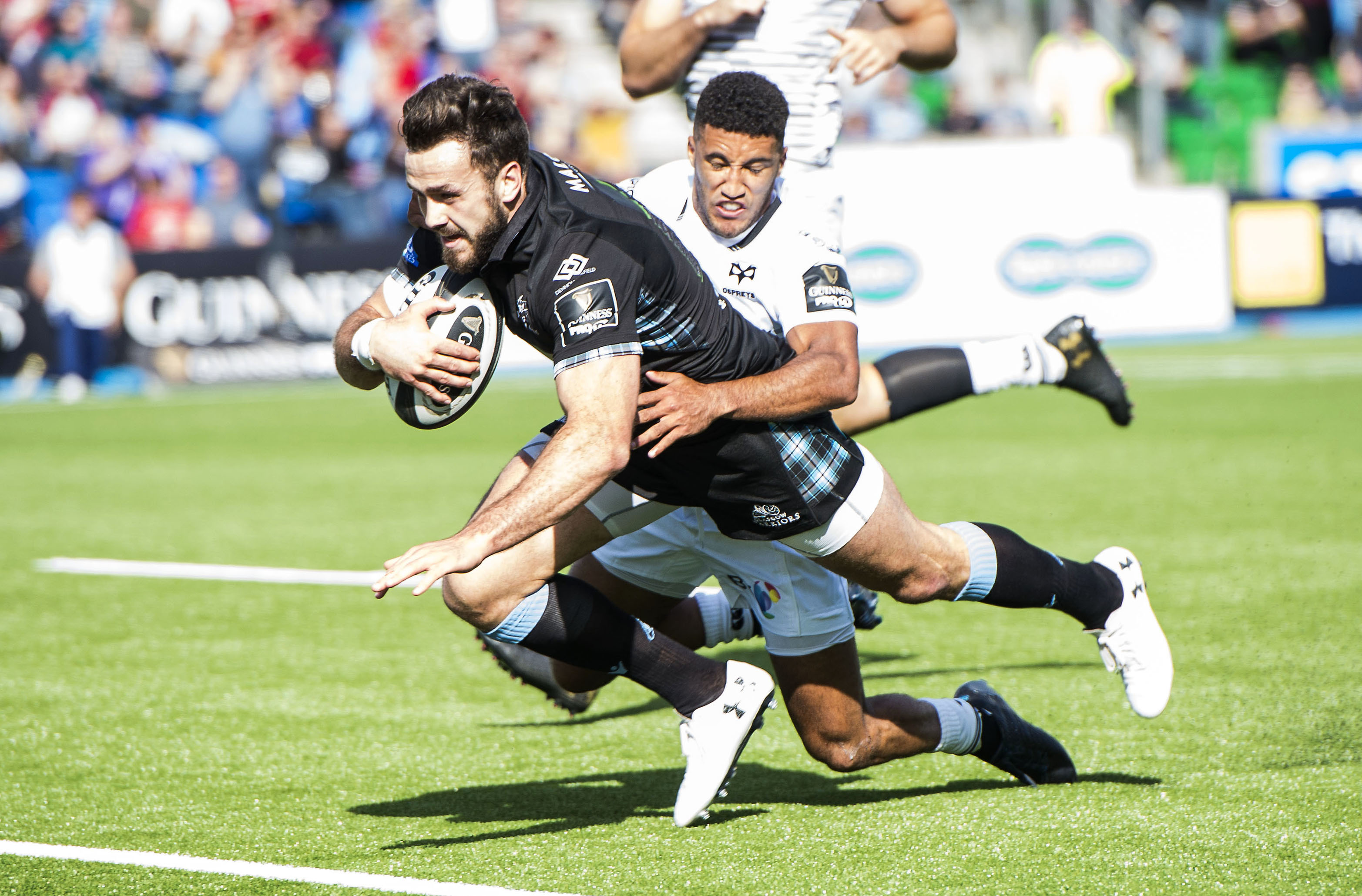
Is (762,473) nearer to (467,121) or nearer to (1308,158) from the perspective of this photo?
(467,121)

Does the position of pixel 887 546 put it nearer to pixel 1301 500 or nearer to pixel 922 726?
pixel 922 726

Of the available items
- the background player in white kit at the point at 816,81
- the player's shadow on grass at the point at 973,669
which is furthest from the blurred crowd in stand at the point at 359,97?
the player's shadow on grass at the point at 973,669

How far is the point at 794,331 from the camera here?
397cm

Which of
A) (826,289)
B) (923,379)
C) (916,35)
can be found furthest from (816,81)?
(826,289)

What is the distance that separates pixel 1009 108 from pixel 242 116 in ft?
30.7

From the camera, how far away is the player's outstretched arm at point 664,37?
5.18 m

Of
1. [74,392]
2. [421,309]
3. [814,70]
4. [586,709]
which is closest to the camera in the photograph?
[421,309]

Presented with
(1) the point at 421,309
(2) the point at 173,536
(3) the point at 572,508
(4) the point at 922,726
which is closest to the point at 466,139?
(1) the point at 421,309

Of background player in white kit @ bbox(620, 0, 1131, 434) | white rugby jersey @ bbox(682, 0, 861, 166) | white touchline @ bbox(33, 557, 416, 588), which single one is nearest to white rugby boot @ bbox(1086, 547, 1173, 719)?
background player in white kit @ bbox(620, 0, 1131, 434)

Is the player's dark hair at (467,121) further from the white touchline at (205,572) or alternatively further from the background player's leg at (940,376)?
the white touchline at (205,572)

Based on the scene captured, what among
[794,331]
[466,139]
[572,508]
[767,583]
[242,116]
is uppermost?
[242,116]

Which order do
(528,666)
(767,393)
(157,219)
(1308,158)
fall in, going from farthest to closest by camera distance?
(1308,158), (157,219), (528,666), (767,393)

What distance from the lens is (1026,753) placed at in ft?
13.5

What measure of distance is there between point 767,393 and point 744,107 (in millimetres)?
911
